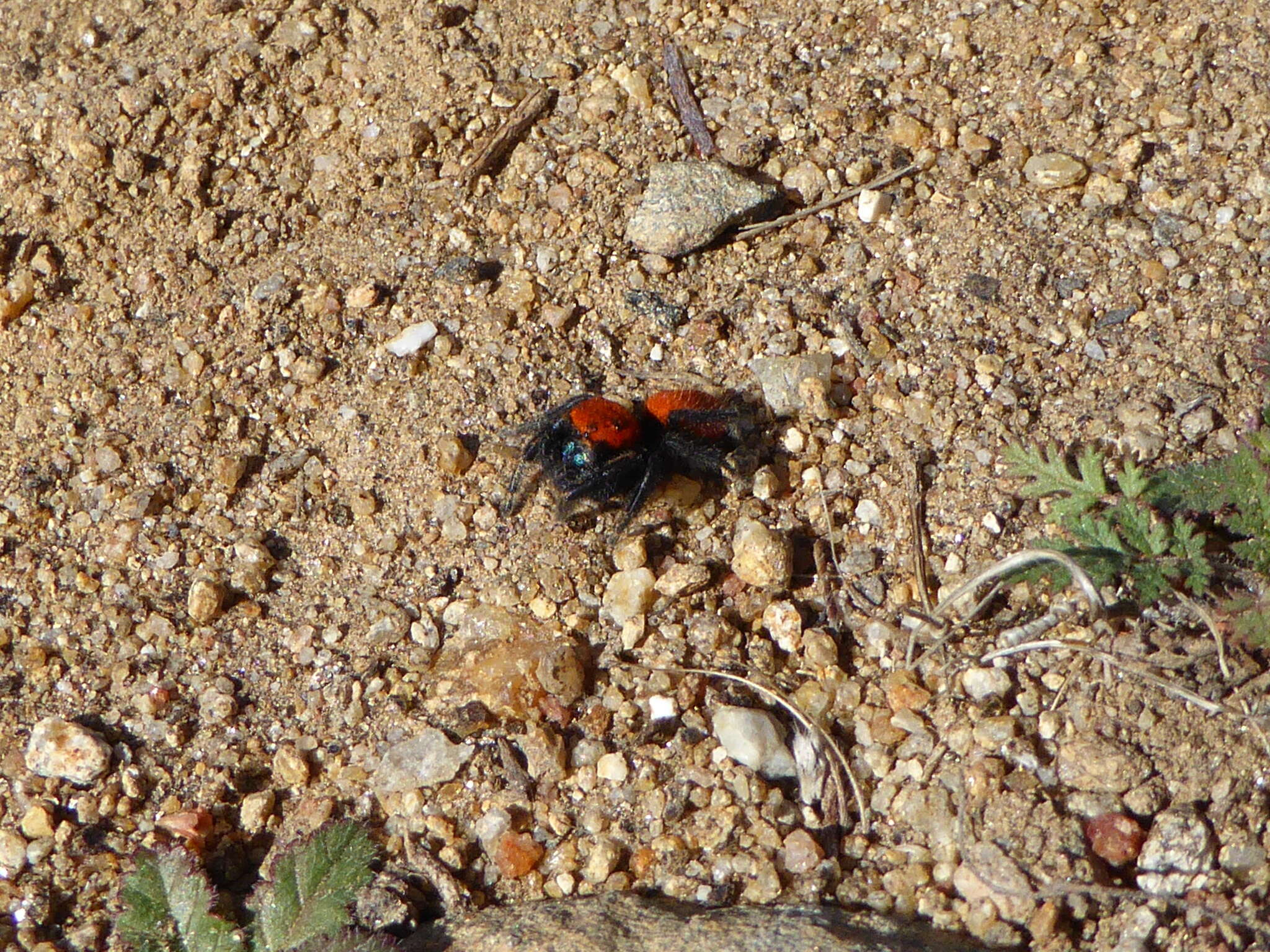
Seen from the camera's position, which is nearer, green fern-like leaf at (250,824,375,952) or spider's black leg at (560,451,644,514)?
green fern-like leaf at (250,824,375,952)

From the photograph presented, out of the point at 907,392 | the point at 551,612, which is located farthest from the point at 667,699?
the point at 907,392

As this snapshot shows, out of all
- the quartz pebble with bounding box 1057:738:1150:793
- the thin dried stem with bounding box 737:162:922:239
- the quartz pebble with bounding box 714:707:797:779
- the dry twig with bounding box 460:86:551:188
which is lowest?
the quartz pebble with bounding box 1057:738:1150:793

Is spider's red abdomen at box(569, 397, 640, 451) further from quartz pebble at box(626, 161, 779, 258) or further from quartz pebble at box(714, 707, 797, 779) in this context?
quartz pebble at box(714, 707, 797, 779)

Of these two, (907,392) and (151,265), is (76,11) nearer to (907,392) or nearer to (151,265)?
(151,265)

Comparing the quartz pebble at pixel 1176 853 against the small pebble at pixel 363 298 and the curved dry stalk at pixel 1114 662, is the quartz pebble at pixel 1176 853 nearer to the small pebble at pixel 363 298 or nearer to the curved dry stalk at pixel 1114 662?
the curved dry stalk at pixel 1114 662

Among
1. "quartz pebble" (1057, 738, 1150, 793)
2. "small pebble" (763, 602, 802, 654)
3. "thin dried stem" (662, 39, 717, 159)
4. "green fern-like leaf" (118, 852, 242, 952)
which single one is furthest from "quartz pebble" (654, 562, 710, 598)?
"thin dried stem" (662, 39, 717, 159)

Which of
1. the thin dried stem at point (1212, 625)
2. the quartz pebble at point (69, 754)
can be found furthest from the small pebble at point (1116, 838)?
the quartz pebble at point (69, 754)
